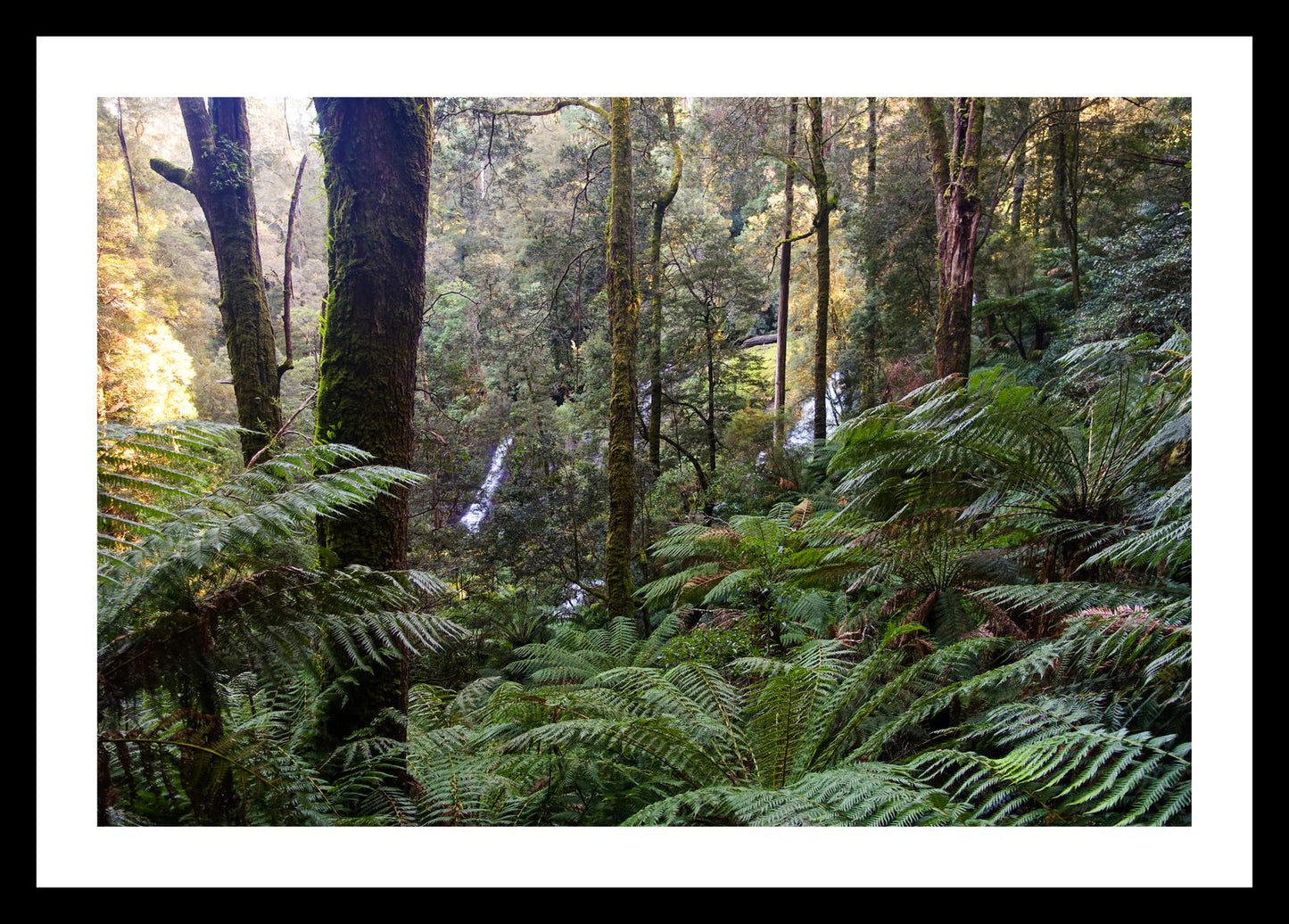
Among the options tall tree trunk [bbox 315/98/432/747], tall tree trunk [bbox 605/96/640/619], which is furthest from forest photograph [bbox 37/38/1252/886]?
tall tree trunk [bbox 605/96/640/619]

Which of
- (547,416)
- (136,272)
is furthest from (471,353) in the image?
(136,272)

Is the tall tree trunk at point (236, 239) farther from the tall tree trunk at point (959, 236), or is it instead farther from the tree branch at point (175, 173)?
the tall tree trunk at point (959, 236)

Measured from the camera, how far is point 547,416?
28.1 ft

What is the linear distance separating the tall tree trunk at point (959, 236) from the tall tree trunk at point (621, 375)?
2186mm

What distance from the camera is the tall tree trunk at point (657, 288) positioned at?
8180 mm

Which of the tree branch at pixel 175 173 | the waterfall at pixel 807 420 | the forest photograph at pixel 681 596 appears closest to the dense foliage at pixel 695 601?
the forest photograph at pixel 681 596

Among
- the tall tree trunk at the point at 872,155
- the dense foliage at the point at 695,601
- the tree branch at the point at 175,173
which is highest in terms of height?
the tall tree trunk at the point at 872,155

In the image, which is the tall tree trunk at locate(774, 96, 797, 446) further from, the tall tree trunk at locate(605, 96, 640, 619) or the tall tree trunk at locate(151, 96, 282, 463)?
the tall tree trunk at locate(151, 96, 282, 463)

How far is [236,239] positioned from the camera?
168 inches
